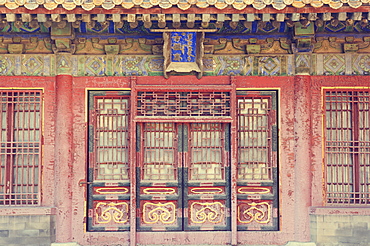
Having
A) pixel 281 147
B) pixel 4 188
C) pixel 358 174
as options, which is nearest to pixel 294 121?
pixel 281 147

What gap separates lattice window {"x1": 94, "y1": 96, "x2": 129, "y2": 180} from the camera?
884 cm

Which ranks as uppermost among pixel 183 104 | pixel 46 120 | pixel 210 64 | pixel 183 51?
pixel 183 51

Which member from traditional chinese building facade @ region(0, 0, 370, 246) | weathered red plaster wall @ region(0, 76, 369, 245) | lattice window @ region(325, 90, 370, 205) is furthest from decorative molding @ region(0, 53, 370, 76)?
lattice window @ region(325, 90, 370, 205)

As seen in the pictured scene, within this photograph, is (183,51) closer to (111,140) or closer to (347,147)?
(111,140)

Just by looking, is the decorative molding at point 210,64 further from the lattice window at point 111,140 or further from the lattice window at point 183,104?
the lattice window at point 111,140

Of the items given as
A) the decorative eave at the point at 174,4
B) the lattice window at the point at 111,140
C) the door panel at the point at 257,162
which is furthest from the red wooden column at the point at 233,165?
the lattice window at the point at 111,140

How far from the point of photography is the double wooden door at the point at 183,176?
8.80 metres

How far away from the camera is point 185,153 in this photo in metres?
8.83

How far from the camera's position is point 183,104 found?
889 centimetres

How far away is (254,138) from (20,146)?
13.9 ft

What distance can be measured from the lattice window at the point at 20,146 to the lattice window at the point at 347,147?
523 cm

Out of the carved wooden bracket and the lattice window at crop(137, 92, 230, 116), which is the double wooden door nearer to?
the lattice window at crop(137, 92, 230, 116)

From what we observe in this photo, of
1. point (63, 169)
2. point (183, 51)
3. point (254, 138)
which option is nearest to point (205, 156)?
point (254, 138)

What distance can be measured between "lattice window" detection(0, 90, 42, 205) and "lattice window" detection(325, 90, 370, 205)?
5232mm
